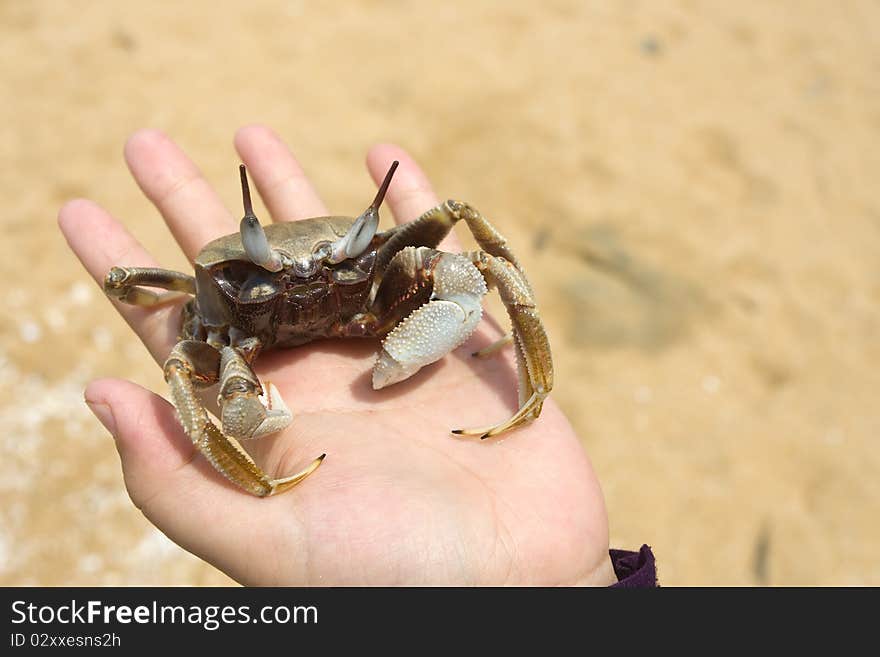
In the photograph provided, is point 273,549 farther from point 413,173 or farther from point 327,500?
point 413,173

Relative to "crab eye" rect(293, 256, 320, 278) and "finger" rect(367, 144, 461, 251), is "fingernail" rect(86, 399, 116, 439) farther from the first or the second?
"finger" rect(367, 144, 461, 251)

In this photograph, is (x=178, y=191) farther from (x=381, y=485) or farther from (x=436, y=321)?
(x=381, y=485)

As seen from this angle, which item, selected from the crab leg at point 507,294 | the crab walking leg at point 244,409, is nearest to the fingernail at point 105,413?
the crab walking leg at point 244,409

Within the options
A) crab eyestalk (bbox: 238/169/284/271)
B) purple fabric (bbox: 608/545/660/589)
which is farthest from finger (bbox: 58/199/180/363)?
purple fabric (bbox: 608/545/660/589)

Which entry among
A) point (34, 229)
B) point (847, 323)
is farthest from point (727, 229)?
point (34, 229)

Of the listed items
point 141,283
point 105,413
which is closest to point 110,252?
point 141,283

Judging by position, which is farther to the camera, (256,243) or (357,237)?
(357,237)
